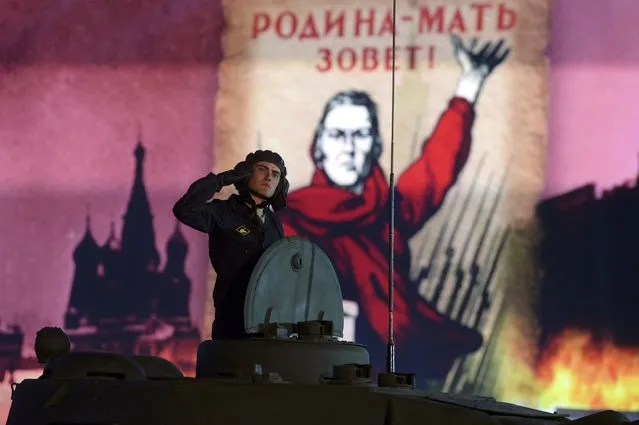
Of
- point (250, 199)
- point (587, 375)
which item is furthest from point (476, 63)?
point (250, 199)

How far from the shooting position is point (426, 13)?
1092cm

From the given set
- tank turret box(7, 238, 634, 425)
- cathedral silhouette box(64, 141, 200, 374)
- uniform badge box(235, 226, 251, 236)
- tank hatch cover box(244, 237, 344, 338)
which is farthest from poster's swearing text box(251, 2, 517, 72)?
tank turret box(7, 238, 634, 425)

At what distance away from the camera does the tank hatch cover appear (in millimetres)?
4684

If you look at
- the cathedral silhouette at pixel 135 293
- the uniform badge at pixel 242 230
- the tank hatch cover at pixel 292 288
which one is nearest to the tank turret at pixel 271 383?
the tank hatch cover at pixel 292 288

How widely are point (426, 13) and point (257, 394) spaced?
7690 mm

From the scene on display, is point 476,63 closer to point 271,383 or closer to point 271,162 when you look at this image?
point 271,162

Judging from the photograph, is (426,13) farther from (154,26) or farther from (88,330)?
(88,330)

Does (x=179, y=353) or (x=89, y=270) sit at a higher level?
(x=89, y=270)

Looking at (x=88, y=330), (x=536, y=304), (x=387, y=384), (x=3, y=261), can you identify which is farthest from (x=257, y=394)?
(x=3, y=261)

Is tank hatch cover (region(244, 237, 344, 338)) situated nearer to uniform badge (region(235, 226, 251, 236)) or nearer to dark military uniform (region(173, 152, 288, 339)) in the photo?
dark military uniform (region(173, 152, 288, 339))

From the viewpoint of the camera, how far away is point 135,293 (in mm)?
11102

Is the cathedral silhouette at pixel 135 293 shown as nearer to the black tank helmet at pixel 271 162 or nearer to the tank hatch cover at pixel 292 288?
the black tank helmet at pixel 271 162

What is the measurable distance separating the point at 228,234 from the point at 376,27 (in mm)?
6014

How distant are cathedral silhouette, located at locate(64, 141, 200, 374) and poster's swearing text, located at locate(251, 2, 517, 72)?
184 centimetres
